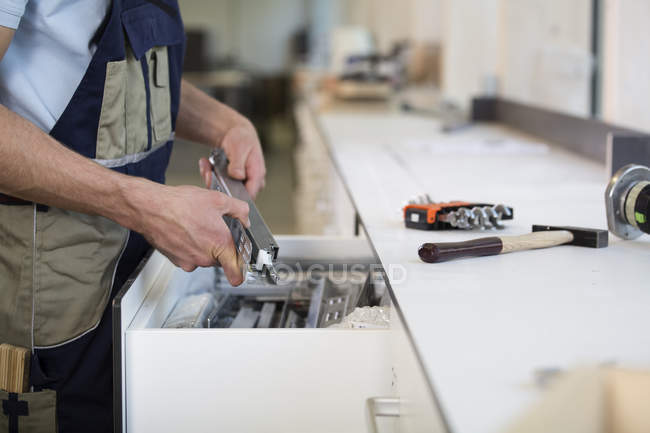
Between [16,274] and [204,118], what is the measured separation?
0.61 meters

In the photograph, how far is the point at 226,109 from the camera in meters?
1.64

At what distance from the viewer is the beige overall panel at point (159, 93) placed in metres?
1.30

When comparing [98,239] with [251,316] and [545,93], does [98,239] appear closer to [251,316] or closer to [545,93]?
[251,316]

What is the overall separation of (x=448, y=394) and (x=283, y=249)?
0.88 meters

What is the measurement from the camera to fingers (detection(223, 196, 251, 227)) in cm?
102

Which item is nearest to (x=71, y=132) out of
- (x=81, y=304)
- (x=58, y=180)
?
(x=58, y=180)

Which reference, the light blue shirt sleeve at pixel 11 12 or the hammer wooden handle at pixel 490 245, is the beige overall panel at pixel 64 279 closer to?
the light blue shirt sleeve at pixel 11 12

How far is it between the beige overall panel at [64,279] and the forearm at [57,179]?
0.26ft

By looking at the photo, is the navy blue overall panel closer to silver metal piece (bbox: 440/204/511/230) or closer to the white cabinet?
the white cabinet

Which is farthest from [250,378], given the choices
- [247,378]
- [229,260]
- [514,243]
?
[514,243]

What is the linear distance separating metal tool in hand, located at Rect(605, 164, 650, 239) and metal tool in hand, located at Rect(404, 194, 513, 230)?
179 mm

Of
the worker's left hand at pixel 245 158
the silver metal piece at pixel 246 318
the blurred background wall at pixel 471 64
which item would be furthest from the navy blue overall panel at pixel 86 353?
the blurred background wall at pixel 471 64

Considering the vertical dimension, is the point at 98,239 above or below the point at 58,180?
below

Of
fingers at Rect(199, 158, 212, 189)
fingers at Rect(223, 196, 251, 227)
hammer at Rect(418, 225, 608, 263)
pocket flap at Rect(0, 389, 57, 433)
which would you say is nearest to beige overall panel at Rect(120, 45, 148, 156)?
fingers at Rect(199, 158, 212, 189)
